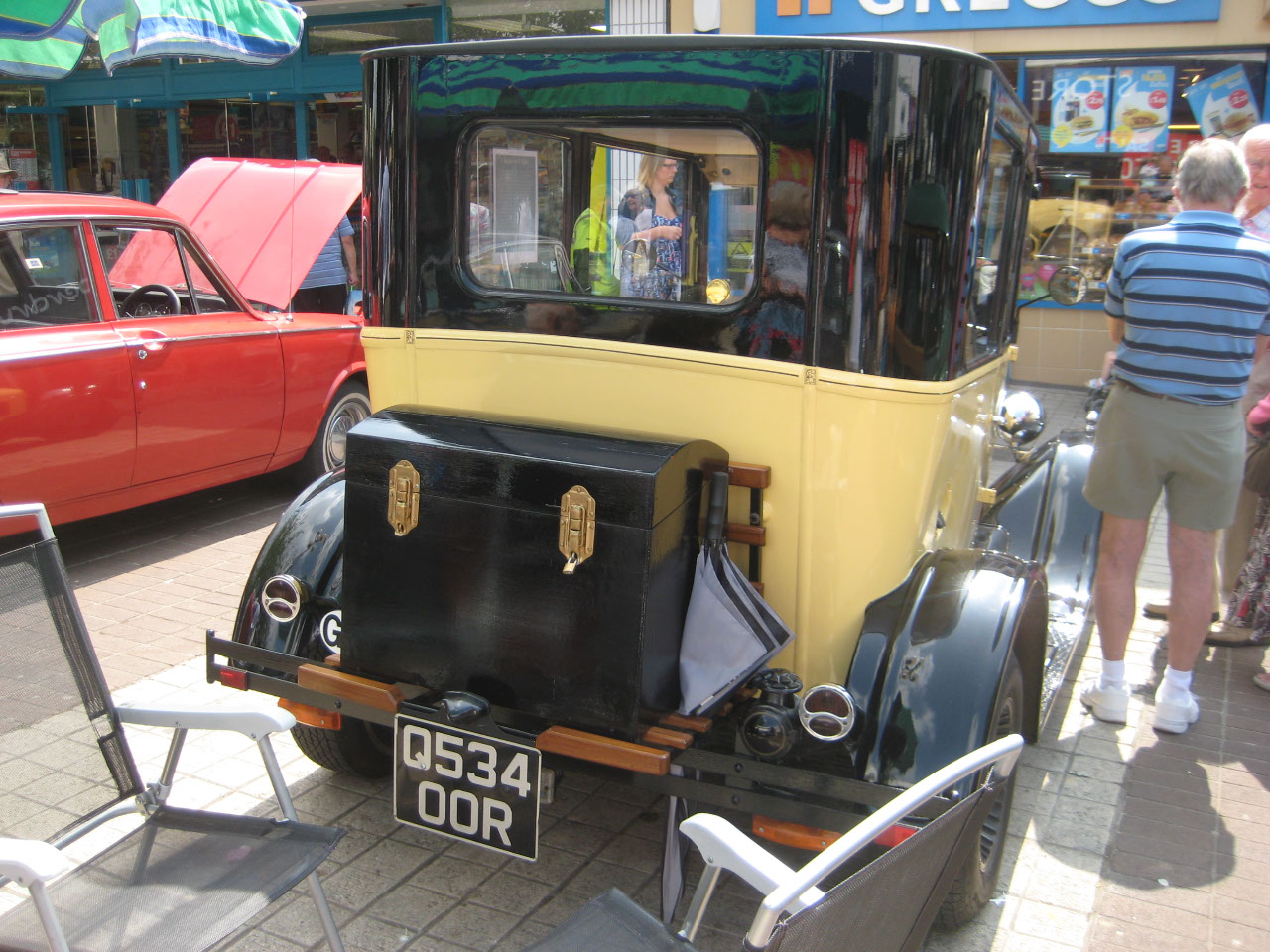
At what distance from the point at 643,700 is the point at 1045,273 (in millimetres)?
8096

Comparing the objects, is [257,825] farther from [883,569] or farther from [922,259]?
[922,259]

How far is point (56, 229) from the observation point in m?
5.00

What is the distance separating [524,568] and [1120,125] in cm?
887

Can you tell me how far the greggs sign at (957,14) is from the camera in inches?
350

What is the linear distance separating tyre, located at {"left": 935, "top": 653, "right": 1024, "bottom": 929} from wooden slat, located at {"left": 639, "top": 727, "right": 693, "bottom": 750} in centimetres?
67

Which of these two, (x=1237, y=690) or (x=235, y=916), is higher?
(x=235, y=916)

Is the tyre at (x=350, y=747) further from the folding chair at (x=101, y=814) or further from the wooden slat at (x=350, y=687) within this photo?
the folding chair at (x=101, y=814)

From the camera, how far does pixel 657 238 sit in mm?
2977

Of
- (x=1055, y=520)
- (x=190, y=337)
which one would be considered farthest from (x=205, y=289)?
(x=1055, y=520)

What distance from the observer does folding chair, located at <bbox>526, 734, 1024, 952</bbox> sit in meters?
1.53

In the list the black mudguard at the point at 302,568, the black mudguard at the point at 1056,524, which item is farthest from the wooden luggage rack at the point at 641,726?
the black mudguard at the point at 1056,524

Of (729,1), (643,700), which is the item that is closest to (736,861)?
(643,700)

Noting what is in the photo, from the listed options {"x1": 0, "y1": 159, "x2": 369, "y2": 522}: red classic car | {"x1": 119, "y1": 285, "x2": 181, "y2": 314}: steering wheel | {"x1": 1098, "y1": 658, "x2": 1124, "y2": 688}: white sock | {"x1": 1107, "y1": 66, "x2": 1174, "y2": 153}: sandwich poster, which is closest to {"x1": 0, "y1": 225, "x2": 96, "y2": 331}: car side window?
{"x1": 0, "y1": 159, "x2": 369, "y2": 522}: red classic car

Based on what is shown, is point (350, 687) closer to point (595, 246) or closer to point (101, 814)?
point (101, 814)
